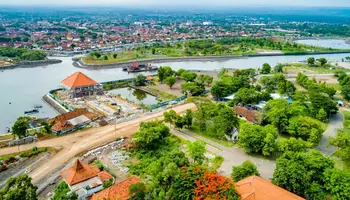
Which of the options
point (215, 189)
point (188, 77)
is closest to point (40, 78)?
point (188, 77)

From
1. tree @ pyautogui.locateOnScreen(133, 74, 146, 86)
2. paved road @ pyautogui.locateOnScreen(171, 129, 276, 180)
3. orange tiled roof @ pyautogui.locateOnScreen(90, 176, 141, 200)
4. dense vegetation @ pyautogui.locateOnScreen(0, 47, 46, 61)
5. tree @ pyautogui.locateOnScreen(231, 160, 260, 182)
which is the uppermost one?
tree @ pyautogui.locateOnScreen(231, 160, 260, 182)

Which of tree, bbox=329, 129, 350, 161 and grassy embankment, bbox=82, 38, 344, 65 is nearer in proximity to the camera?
tree, bbox=329, 129, 350, 161

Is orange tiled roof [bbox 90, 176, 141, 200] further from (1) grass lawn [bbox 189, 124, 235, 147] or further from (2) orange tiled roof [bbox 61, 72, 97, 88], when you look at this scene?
(2) orange tiled roof [bbox 61, 72, 97, 88]

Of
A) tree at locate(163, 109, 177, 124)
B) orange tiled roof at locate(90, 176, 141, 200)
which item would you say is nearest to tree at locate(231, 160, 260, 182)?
orange tiled roof at locate(90, 176, 141, 200)

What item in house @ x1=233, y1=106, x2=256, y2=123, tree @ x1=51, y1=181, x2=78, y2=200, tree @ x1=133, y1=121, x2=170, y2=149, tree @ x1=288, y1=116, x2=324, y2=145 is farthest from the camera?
house @ x1=233, y1=106, x2=256, y2=123

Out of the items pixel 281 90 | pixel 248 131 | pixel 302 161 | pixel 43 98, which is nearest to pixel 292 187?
pixel 302 161

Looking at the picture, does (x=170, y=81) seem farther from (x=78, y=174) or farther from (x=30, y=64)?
(x=30, y=64)

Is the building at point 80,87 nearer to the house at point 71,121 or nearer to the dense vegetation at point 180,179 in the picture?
the house at point 71,121
